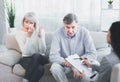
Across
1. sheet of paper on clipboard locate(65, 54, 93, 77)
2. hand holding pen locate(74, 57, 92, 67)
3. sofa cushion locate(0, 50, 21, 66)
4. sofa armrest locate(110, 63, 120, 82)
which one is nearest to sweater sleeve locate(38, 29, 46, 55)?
sofa cushion locate(0, 50, 21, 66)

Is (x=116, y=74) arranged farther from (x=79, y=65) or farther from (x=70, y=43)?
(x=70, y=43)

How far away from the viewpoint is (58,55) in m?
Result: 2.51

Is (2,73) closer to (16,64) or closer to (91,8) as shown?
(16,64)

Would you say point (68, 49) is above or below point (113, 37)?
below

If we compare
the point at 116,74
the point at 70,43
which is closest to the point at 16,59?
the point at 70,43

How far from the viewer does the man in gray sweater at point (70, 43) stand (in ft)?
8.15

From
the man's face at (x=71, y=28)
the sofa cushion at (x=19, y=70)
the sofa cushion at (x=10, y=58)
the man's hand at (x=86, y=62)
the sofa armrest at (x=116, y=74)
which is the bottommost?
the sofa cushion at (x=19, y=70)

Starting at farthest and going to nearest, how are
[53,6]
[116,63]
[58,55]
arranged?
[53,6], [58,55], [116,63]

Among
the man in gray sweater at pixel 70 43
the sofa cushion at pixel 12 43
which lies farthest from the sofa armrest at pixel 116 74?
the sofa cushion at pixel 12 43

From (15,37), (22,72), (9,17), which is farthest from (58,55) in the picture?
(9,17)

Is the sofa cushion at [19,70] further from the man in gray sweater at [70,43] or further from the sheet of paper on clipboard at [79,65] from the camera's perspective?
the sheet of paper on clipboard at [79,65]

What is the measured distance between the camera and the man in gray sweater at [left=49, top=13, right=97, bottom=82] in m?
2.48

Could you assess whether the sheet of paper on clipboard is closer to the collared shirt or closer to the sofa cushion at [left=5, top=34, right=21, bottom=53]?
the collared shirt

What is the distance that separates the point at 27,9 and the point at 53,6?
51cm
